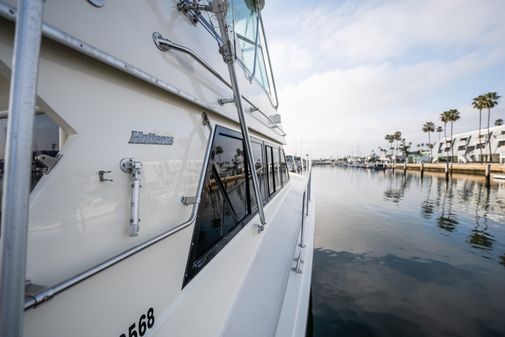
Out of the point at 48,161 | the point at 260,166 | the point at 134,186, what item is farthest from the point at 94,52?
the point at 260,166

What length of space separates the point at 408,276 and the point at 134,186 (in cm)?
640

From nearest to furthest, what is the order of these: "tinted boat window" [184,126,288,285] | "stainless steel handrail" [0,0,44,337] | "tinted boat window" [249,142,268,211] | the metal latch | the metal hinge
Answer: "stainless steel handrail" [0,0,44,337]
the metal latch
the metal hinge
"tinted boat window" [184,126,288,285]
"tinted boat window" [249,142,268,211]

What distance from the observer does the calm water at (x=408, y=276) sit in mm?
3871

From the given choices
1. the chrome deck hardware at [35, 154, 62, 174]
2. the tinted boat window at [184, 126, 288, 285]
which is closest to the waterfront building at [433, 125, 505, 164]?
the tinted boat window at [184, 126, 288, 285]

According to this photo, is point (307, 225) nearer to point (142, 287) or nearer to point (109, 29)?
point (142, 287)

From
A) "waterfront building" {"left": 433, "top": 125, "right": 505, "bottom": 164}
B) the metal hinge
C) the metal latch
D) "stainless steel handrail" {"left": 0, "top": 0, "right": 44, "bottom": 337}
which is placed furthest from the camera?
"waterfront building" {"left": 433, "top": 125, "right": 505, "bottom": 164}

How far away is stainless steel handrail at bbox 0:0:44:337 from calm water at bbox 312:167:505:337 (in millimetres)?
4222

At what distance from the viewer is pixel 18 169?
480 mm

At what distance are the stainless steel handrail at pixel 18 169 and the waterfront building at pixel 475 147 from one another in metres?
56.8

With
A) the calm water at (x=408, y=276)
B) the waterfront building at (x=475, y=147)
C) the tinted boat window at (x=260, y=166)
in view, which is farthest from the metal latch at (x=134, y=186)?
the waterfront building at (x=475, y=147)

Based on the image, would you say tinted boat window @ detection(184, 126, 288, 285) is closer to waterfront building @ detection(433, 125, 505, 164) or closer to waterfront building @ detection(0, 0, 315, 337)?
waterfront building @ detection(0, 0, 315, 337)

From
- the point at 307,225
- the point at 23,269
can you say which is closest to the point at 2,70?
the point at 23,269

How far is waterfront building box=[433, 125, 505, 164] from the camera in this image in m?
45.8

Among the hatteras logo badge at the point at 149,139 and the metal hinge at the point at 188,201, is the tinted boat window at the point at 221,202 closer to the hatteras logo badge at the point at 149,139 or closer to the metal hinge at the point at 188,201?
the metal hinge at the point at 188,201
